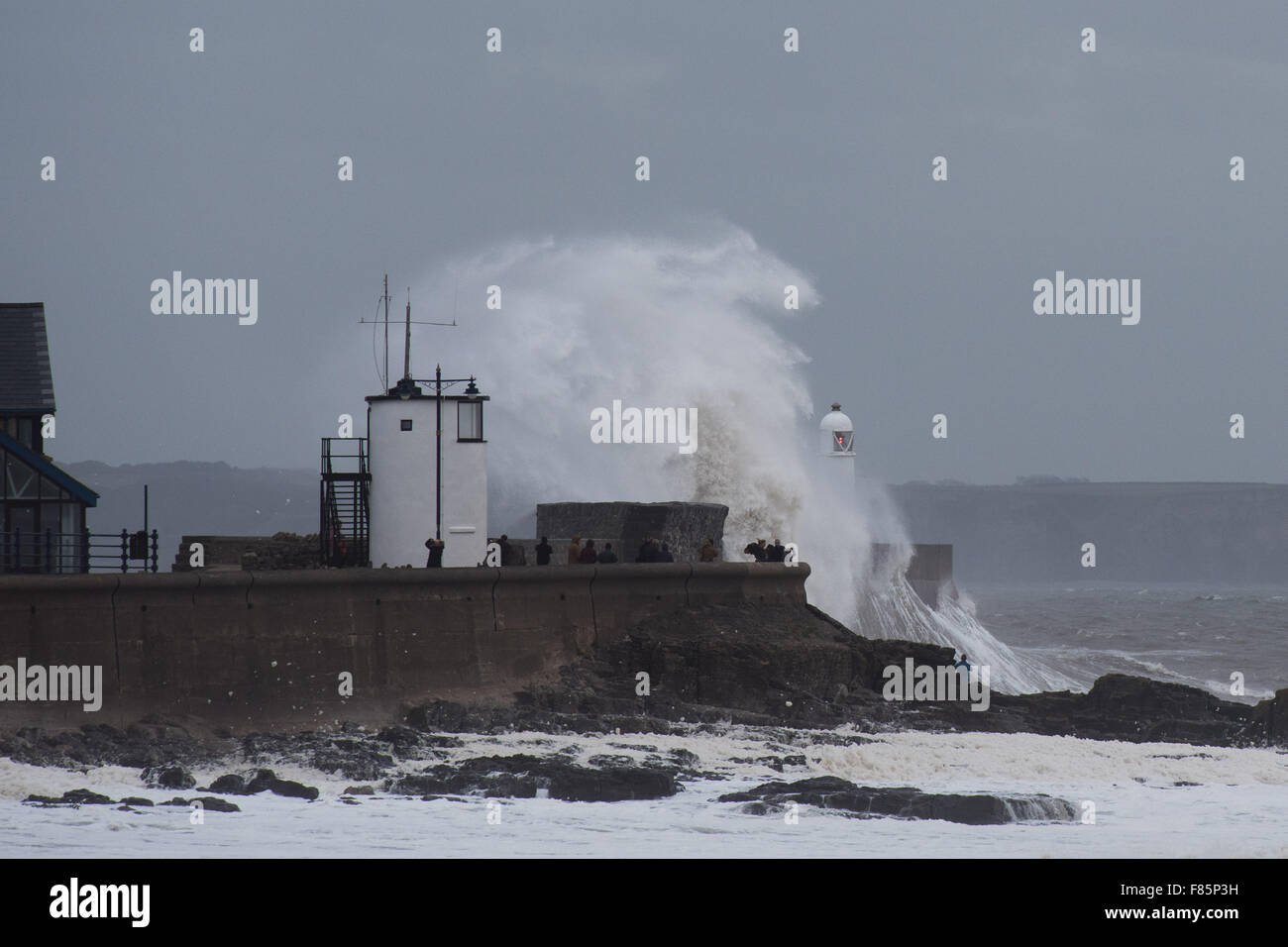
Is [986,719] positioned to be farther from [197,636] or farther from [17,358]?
[17,358]

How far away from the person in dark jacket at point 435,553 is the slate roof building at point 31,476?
12.6 feet

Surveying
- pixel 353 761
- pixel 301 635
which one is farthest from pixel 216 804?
pixel 301 635

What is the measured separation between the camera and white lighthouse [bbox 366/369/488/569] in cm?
2200

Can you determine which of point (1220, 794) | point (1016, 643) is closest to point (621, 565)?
point (1220, 794)

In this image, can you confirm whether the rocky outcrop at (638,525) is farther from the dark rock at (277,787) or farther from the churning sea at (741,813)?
the dark rock at (277,787)

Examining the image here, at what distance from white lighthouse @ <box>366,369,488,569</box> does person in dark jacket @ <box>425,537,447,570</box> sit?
0.54m

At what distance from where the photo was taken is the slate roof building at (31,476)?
2109 centimetres
